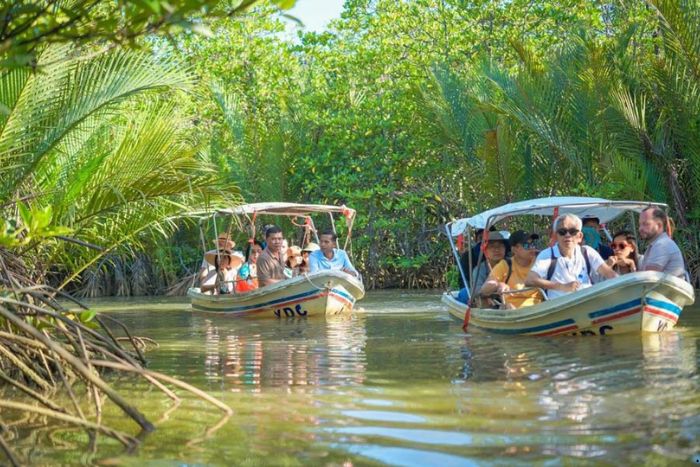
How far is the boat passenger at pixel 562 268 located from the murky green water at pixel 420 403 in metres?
0.57

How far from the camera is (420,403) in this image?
7293 mm

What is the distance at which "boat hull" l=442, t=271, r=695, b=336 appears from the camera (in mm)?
10969

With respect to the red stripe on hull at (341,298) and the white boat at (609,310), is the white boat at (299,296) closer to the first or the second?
the red stripe on hull at (341,298)

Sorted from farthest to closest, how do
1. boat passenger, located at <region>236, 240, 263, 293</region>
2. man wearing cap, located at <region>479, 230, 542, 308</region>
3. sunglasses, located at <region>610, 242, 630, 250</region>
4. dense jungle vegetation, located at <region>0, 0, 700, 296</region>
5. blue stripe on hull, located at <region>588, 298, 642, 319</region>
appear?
boat passenger, located at <region>236, 240, 263, 293</region> → sunglasses, located at <region>610, 242, 630, 250</region> → man wearing cap, located at <region>479, 230, 542, 308</region> → blue stripe on hull, located at <region>588, 298, 642, 319</region> → dense jungle vegetation, located at <region>0, 0, 700, 296</region>

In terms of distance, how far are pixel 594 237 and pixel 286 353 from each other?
5228 millimetres

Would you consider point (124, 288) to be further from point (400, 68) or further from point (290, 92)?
point (400, 68)

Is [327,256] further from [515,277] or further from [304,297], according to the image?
[515,277]

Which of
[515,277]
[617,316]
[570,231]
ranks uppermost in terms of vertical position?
[570,231]

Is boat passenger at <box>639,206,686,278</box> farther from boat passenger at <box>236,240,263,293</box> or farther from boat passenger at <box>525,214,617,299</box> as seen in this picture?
boat passenger at <box>236,240,263,293</box>

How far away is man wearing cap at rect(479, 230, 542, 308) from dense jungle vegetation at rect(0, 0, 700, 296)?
3.22 meters

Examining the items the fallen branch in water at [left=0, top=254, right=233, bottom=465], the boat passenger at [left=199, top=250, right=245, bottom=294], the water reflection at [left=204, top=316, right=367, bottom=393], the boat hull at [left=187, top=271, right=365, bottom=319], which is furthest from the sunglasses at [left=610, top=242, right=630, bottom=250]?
the fallen branch in water at [left=0, top=254, right=233, bottom=465]

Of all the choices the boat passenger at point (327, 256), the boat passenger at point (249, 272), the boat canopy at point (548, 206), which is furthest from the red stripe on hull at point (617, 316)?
the boat passenger at point (249, 272)

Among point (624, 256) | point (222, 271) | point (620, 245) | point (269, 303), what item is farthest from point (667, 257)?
point (222, 271)

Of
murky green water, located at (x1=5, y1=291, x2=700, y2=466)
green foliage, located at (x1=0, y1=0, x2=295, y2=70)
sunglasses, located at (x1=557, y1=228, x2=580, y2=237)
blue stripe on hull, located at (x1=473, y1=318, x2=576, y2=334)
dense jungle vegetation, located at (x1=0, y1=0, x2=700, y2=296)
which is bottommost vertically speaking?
murky green water, located at (x1=5, y1=291, x2=700, y2=466)
